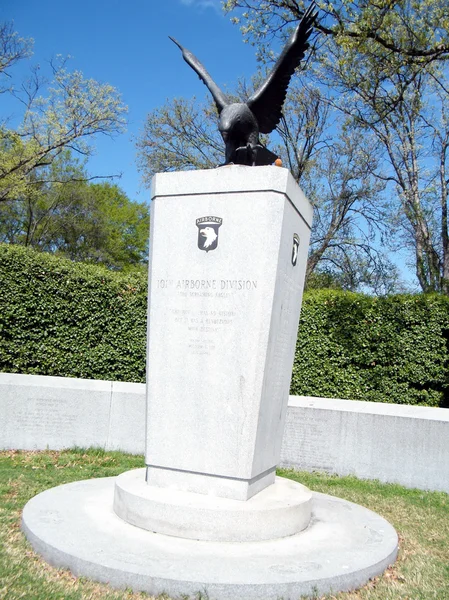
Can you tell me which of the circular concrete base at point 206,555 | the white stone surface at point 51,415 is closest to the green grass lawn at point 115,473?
the circular concrete base at point 206,555

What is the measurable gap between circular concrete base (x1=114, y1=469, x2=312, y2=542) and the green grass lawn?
2.59 ft

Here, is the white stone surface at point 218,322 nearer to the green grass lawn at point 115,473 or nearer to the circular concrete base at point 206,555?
the circular concrete base at point 206,555

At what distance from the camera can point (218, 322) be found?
4633 mm

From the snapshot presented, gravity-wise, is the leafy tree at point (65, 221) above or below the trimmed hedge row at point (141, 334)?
above

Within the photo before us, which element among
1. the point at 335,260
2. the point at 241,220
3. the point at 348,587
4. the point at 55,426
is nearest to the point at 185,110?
the point at 335,260

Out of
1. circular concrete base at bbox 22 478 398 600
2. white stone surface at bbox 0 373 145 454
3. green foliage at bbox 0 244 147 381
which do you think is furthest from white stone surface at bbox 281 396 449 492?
green foliage at bbox 0 244 147 381

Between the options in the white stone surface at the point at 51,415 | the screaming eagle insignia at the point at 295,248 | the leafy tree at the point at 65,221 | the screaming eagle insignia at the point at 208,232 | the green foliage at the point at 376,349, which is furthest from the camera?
the leafy tree at the point at 65,221

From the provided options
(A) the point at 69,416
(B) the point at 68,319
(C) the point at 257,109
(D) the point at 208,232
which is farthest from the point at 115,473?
(C) the point at 257,109

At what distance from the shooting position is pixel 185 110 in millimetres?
25578

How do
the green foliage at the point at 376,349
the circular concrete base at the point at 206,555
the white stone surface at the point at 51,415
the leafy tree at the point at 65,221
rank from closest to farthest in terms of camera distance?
the circular concrete base at the point at 206,555 < the white stone surface at the point at 51,415 < the green foliage at the point at 376,349 < the leafy tree at the point at 65,221

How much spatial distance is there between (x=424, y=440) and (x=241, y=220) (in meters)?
4.84

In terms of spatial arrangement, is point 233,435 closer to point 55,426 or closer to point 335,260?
point 55,426

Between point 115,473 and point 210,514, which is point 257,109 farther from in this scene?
point 115,473

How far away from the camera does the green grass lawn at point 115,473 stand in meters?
3.51
